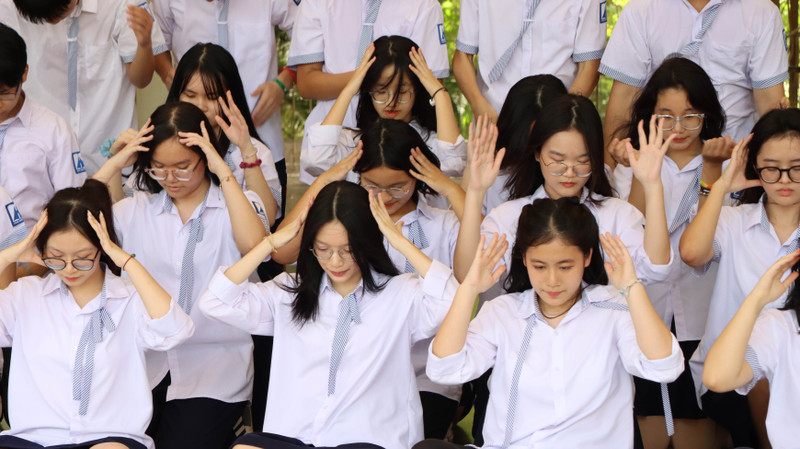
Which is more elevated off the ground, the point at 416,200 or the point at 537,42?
the point at 537,42

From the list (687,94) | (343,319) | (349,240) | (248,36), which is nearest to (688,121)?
(687,94)

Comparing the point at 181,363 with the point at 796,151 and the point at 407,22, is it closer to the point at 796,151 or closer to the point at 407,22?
the point at 407,22

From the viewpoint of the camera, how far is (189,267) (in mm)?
3463

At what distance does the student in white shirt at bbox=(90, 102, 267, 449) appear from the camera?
3.41 metres

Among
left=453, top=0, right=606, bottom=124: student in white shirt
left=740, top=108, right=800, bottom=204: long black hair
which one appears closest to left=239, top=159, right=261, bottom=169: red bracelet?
left=453, top=0, right=606, bottom=124: student in white shirt

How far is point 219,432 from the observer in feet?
11.1

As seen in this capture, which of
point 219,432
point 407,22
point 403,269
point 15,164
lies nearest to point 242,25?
point 407,22

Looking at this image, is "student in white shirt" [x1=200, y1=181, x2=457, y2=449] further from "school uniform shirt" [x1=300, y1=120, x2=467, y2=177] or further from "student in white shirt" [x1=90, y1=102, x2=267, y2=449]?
"school uniform shirt" [x1=300, y1=120, x2=467, y2=177]

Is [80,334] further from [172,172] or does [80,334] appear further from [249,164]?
[249,164]

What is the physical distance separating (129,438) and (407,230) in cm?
115

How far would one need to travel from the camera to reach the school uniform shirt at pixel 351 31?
4223 millimetres

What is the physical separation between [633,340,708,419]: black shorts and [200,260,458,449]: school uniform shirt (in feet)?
3.14

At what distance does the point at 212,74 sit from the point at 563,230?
167 cm

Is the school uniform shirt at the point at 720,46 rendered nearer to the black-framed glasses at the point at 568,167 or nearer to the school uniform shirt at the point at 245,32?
the black-framed glasses at the point at 568,167
